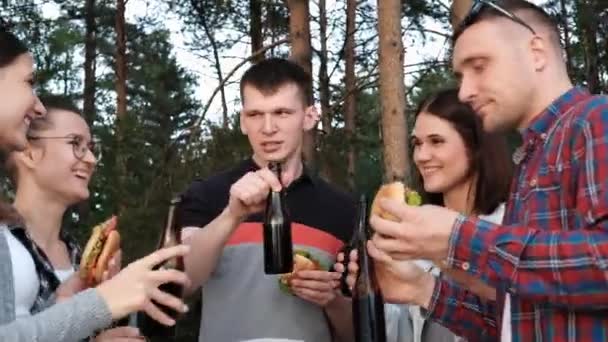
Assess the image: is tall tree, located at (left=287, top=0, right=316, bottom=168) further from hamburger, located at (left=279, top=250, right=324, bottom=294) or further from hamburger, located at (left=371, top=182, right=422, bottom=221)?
hamburger, located at (left=371, top=182, right=422, bottom=221)

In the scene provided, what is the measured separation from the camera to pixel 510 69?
2.00 m

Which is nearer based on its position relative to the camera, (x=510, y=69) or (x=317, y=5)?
(x=510, y=69)

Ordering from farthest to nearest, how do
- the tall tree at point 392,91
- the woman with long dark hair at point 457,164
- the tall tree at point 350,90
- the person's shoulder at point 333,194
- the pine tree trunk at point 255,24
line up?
the pine tree trunk at point 255,24, the tall tree at point 350,90, the tall tree at point 392,91, the person's shoulder at point 333,194, the woman with long dark hair at point 457,164

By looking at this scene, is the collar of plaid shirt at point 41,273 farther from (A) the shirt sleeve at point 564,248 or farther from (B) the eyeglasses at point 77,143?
(A) the shirt sleeve at point 564,248

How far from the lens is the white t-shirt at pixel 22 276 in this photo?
232cm

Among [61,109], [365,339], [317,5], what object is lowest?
[365,339]

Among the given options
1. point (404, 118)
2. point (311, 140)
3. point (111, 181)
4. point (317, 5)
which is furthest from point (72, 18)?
point (404, 118)

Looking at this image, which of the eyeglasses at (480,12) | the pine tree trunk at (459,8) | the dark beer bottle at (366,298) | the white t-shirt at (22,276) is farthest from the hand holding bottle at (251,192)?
the pine tree trunk at (459,8)

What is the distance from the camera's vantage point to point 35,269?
249 cm

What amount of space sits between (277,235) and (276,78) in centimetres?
68

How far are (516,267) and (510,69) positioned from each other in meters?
0.55

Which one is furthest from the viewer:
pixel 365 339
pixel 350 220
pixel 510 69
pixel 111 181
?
pixel 111 181

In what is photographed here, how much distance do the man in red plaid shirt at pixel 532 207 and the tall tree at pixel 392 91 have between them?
3.76 meters

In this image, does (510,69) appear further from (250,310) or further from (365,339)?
(250,310)
